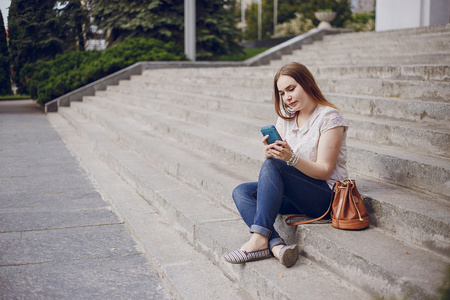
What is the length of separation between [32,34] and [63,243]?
44.5ft

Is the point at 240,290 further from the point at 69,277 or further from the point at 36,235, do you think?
the point at 36,235

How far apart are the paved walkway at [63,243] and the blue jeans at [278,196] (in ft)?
2.50

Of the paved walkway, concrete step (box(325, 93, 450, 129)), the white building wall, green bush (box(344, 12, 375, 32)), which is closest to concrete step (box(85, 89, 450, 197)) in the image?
concrete step (box(325, 93, 450, 129))

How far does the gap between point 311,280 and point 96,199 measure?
3114 mm

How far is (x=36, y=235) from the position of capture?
3.89m

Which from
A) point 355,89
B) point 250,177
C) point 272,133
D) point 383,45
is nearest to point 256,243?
point 272,133

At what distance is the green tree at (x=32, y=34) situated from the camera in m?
14.1

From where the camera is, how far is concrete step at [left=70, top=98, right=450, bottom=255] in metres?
2.48

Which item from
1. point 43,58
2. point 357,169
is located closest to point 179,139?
point 357,169

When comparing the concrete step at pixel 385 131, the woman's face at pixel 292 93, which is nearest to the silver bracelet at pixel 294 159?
the woman's face at pixel 292 93

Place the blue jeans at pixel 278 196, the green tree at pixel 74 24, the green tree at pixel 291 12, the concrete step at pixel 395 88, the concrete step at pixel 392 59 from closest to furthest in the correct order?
the blue jeans at pixel 278 196
the concrete step at pixel 395 88
the concrete step at pixel 392 59
the green tree at pixel 74 24
the green tree at pixel 291 12

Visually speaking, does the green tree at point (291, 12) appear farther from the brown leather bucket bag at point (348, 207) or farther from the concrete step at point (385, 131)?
the brown leather bucket bag at point (348, 207)

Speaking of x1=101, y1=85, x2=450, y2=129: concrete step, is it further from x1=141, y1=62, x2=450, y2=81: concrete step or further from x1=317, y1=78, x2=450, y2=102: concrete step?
x1=141, y1=62, x2=450, y2=81: concrete step

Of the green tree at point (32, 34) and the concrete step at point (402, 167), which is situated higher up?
the green tree at point (32, 34)
